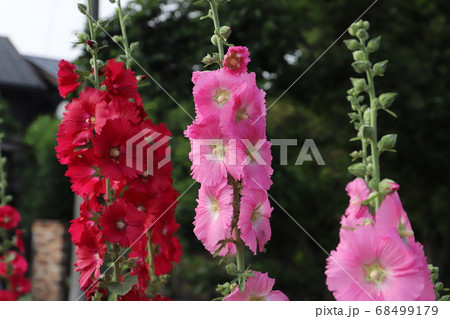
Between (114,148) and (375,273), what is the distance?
51 centimetres

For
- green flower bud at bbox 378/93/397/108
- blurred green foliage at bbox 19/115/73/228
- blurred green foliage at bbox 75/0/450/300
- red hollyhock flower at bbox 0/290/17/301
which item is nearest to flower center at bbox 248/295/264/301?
green flower bud at bbox 378/93/397/108

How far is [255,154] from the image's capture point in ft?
2.73

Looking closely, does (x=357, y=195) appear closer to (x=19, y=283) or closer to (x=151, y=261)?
(x=151, y=261)

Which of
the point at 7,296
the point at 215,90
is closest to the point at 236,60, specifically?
the point at 215,90

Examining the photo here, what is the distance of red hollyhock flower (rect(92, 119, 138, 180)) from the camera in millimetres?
947

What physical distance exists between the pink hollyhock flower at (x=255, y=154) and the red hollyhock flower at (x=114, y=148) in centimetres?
23

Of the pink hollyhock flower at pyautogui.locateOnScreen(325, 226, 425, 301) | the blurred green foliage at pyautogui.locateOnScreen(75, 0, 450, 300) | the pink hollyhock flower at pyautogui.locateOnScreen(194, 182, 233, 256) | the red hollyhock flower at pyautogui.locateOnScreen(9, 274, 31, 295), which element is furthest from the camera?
the blurred green foliage at pyautogui.locateOnScreen(75, 0, 450, 300)

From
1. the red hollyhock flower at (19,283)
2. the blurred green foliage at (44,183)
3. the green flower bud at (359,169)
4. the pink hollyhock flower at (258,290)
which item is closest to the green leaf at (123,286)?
the pink hollyhock flower at (258,290)

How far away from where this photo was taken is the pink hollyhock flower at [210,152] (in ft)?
2.71

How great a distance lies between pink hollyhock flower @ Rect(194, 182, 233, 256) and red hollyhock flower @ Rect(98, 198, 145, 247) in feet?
0.51

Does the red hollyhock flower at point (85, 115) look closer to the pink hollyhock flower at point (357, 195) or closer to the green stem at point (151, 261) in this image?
the green stem at point (151, 261)

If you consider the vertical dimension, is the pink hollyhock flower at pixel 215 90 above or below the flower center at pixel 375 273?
above

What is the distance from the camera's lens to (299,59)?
4.19 meters

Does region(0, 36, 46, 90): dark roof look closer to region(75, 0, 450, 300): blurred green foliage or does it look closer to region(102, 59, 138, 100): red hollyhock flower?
region(102, 59, 138, 100): red hollyhock flower
